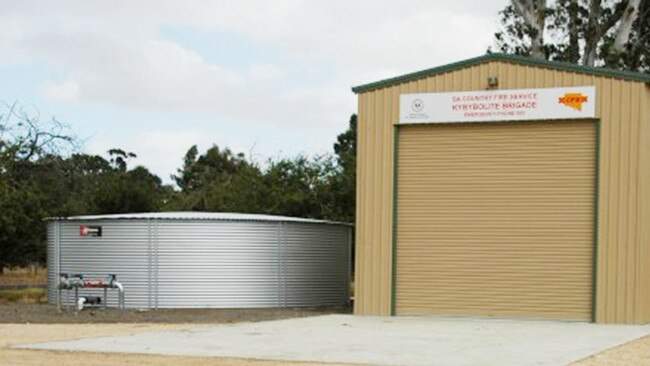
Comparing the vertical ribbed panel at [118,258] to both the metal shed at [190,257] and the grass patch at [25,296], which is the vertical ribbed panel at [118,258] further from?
the grass patch at [25,296]

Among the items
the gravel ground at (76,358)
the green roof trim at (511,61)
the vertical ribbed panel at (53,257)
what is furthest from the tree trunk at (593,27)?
the gravel ground at (76,358)

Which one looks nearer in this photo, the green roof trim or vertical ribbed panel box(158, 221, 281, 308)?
the green roof trim

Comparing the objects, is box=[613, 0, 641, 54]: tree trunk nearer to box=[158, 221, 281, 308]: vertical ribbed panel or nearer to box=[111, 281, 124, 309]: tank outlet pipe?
box=[158, 221, 281, 308]: vertical ribbed panel

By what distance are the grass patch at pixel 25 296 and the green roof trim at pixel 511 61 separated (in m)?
12.7

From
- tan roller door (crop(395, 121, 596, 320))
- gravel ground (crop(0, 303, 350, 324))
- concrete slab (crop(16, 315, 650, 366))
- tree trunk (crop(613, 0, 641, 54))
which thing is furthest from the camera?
tree trunk (crop(613, 0, 641, 54))

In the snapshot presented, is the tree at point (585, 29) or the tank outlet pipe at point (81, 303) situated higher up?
the tree at point (585, 29)

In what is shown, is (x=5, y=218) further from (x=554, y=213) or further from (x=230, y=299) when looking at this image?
(x=554, y=213)

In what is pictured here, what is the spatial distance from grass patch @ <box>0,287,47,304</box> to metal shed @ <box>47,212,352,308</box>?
140 inches

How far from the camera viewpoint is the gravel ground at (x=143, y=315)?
23688mm

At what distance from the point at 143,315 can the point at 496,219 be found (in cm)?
848

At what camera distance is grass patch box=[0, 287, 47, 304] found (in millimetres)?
32128

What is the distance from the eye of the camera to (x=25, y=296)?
34.4m

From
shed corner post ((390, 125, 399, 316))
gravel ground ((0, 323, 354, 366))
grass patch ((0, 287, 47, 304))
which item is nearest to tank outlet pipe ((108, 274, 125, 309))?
grass patch ((0, 287, 47, 304))

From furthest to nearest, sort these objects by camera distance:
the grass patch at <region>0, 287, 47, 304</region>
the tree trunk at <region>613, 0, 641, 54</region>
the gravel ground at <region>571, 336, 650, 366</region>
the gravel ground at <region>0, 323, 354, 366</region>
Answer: the tree trunk at <region>613, 0, 641, 54</region> → the grass patch at <region>0, 287, 47, 304</region> → the gravel ground at <region>571, 336, 650, 366</region> → the gravel ground at <region>0, 323, 354, 366</region>
